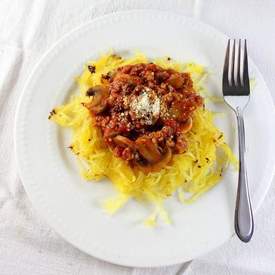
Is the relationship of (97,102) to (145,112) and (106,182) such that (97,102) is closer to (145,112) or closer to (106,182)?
(145,112)

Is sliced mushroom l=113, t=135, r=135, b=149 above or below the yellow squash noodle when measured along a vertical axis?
above

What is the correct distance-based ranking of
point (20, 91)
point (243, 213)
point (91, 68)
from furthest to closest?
point (20, 91), point (91, 68), point (243, 213)

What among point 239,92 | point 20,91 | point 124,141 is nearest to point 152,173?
point 124,141

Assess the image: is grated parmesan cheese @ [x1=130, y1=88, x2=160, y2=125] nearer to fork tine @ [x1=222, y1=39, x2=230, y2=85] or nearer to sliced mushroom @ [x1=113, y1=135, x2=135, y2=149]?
sliced mushroom @ [x1=113, y1=135, x2=135, y2=149]

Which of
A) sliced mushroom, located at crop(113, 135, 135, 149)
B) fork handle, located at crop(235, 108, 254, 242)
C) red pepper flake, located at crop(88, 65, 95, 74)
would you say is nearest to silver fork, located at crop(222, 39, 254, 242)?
fork handle, located at crop(235, 108, 254, 242)

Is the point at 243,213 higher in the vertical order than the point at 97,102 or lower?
lower

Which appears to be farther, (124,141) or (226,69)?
(226,69)

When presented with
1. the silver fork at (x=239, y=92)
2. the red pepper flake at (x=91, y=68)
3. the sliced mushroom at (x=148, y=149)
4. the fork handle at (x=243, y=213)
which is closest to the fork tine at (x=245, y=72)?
the silver fork at (x=239, y=92)
